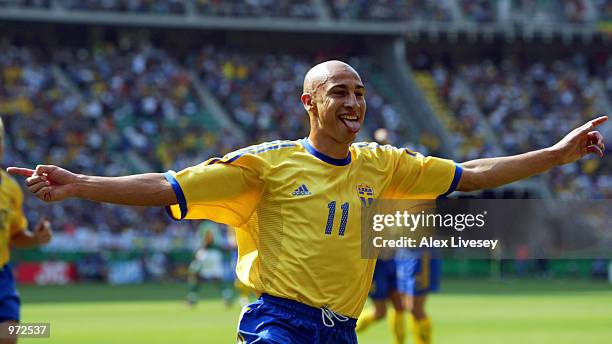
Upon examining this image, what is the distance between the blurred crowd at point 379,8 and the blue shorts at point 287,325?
123 ft

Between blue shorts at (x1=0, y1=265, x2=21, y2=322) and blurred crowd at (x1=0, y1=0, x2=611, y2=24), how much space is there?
34035 mm

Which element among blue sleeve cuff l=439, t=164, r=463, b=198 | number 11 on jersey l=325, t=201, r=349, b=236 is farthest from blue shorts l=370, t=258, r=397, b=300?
number 11 on jersey l=325, t=201, r=349, b=236

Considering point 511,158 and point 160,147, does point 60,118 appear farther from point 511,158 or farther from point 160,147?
point 511,158

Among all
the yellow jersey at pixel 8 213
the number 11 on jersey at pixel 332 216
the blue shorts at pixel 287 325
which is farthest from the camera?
the yellow jersey at pixel 8 213

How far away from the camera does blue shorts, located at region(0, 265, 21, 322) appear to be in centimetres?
925

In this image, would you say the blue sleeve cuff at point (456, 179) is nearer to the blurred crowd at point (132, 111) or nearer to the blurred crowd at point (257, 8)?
the blurred crowd at point (132, 111)

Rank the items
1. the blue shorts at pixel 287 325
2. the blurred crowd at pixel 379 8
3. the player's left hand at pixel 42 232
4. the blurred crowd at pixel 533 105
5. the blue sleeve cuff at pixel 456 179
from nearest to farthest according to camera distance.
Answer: the blue shorts at pixel 287 325
the blue sleeve cuff at pixel 456 179
the player's left hand at pixel 42 232
the blurred crowd at pixel 379 8
the blurred crowd at pixel 533 105

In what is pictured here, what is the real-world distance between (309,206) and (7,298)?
386cm

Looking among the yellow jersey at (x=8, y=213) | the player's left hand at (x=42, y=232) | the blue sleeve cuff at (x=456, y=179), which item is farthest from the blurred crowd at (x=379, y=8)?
the blue sleeve cuff at (x=456, y=179)

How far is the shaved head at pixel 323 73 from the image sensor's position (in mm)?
6613

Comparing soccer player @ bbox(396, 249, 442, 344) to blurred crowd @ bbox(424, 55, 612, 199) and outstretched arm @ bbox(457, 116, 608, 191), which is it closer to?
outstretched arm @ bbox(457, 116, 608, 191)

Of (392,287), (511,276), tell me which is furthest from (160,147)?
(392,287)

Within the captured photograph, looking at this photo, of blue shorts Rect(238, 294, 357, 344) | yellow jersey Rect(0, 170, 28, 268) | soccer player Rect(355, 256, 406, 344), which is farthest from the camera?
soccer player Rect(355, 256, 406, 344)

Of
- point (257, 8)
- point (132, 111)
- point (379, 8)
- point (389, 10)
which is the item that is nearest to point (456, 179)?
point (132, 111)
